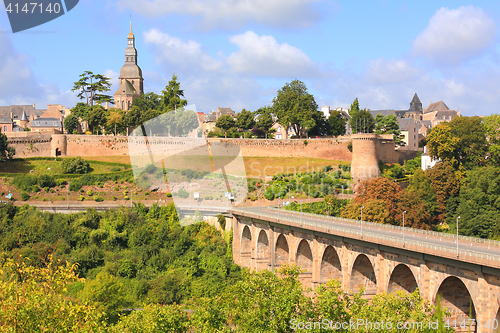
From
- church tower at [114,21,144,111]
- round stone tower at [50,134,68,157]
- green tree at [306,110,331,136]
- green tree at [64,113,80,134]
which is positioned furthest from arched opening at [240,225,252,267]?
church tower at [114,21,144,111]

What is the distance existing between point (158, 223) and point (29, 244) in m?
12.8

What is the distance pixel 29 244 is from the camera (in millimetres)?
49344

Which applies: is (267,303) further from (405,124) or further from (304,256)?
(405,124)

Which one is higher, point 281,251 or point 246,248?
point 281,251

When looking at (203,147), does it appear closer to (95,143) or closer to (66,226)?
(95,143)

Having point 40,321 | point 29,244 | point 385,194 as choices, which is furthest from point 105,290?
point 385,194

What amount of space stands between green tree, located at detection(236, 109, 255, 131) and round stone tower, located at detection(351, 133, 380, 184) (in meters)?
26.6

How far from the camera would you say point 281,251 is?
4409cm

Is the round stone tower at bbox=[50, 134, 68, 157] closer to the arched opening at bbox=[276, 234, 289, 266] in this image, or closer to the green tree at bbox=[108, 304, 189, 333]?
the arched opening at bbox=[276, 234, 289, 266]

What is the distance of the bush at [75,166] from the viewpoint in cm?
6688

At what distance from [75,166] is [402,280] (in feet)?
164

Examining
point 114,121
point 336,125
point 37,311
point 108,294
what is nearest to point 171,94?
point 114,121

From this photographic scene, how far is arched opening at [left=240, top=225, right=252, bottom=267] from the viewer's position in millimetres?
50406

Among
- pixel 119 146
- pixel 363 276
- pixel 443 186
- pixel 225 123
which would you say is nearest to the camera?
pixel 363 276
